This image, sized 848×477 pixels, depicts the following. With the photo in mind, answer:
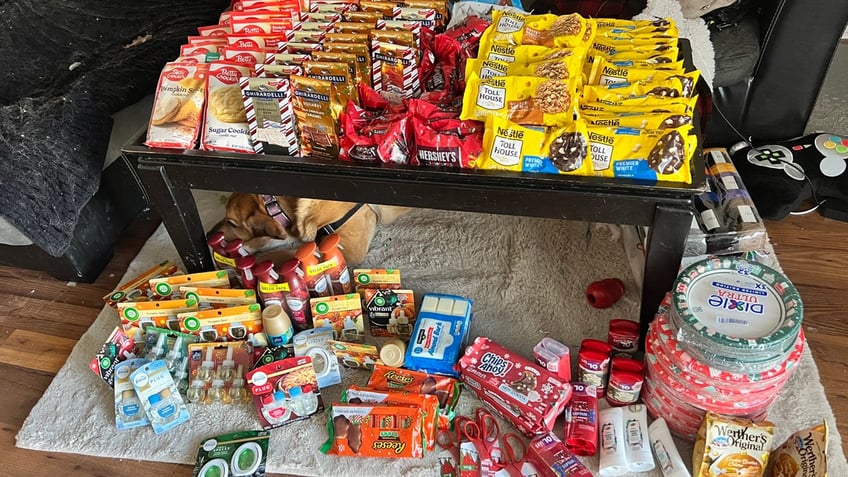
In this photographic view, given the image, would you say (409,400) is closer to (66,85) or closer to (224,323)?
(224,323)

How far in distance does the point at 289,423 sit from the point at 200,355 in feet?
0.89

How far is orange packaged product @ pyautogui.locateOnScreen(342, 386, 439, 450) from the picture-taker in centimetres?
140

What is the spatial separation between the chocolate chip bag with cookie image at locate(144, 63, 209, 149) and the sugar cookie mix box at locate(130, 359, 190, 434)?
0.52 m

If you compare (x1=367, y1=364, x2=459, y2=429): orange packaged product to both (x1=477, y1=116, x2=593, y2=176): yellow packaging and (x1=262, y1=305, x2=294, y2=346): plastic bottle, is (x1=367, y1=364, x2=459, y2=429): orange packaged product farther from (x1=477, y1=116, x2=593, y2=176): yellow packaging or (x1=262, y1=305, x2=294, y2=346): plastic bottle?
(x1=477, y1=116, x2=593, y2=176): yellow packaging

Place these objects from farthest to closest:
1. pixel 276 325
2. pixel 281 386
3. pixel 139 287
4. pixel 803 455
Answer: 1. pixel 139 287
2. pixel 276 325
3. pixel 281 386
4. pixel 803 455

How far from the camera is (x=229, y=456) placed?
1426 millimetres

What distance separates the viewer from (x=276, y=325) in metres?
1.57

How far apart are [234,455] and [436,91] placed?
0.91m

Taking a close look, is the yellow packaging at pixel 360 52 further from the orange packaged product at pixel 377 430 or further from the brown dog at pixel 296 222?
the orange packaged product at pixel 377 430

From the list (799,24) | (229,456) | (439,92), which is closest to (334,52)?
(439,92)

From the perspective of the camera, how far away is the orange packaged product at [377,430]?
139cm

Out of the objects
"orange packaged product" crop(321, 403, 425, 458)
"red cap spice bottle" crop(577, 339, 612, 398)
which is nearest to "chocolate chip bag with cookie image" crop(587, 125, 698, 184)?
Answer: "red cap spice bottle" crop(577, 339, 612, 398)

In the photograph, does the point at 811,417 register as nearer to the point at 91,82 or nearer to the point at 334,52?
the point at 334,52

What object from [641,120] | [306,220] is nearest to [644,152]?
[641,120]
